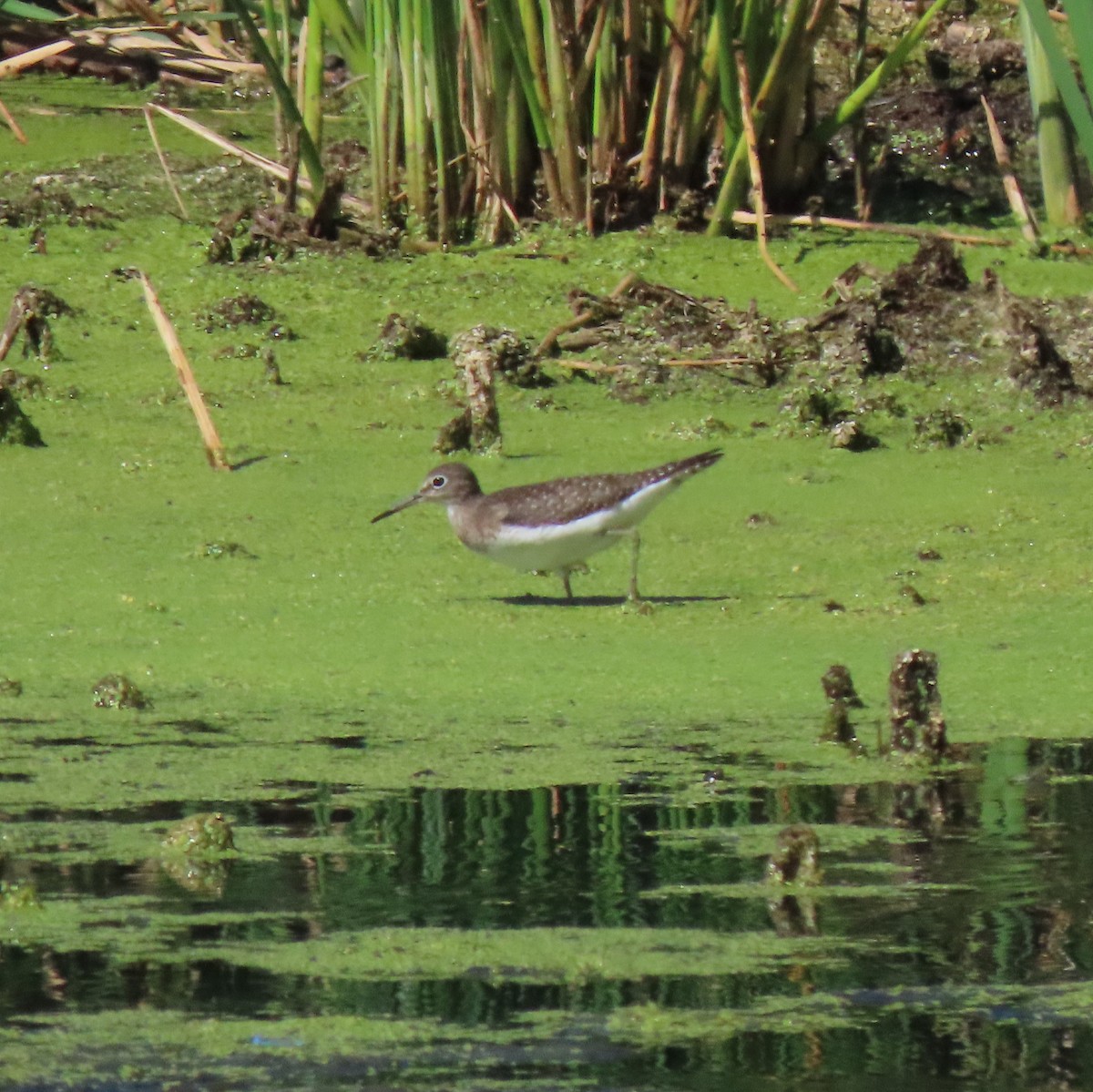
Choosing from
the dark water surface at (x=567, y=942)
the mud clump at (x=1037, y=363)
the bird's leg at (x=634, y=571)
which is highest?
the mud clump at (x=1037, y=363)

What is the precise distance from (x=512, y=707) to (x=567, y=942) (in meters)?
1.76

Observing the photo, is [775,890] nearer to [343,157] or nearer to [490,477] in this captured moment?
[490,477]

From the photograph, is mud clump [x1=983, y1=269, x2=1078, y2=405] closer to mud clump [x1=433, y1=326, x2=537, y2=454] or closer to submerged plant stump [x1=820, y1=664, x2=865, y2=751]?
mud clump [x1=433, y1=326, x2=537, y2=454]

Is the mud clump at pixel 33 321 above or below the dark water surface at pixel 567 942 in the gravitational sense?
above

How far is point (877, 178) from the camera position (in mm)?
11430

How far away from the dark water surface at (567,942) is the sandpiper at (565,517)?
2004 millimetres

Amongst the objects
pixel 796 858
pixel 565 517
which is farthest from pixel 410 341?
pixel 796 858

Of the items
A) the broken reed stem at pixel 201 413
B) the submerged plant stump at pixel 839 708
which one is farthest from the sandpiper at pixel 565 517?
the submerged plant stump at pixel 839 708

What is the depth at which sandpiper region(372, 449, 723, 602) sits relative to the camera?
22.8ft

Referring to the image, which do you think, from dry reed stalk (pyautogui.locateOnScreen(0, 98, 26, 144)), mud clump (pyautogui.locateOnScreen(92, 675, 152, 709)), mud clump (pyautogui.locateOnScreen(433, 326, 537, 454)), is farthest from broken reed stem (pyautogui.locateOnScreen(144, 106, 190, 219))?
mud clump (pyautogui.locateOnScreen(92, 675, 152, 709))

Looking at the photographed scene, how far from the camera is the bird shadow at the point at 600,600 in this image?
6.92 metres

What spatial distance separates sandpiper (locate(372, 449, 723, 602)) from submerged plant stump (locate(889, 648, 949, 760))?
1734 mm

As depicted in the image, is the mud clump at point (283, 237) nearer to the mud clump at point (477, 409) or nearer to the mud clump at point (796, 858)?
the mud clump at point (477, 409)

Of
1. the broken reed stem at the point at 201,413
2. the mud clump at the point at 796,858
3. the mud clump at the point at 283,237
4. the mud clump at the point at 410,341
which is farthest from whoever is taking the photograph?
the mud clump at the point at 283,237
